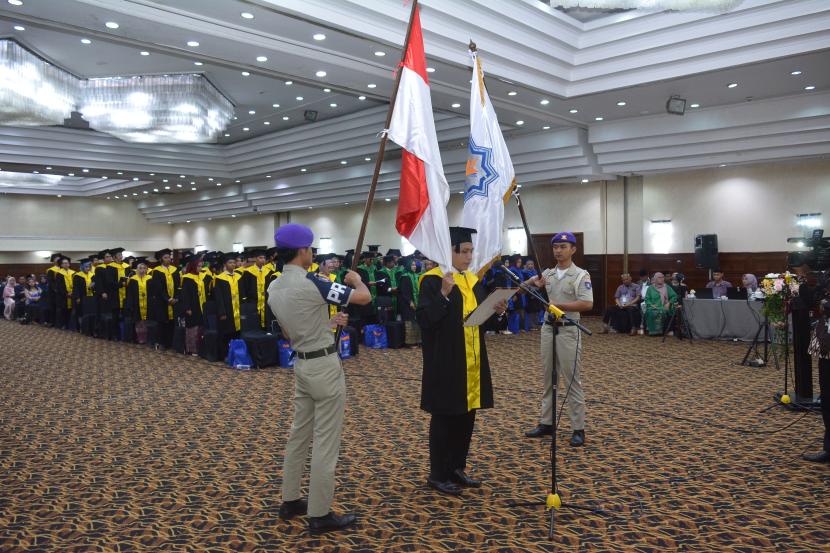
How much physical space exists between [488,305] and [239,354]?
19.4 ft

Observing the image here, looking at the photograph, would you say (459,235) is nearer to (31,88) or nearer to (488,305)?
(488,305)

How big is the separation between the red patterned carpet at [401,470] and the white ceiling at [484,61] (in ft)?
14.5

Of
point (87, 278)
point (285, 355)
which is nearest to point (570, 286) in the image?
point (285, 355)

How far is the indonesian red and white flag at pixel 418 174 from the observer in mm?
3555

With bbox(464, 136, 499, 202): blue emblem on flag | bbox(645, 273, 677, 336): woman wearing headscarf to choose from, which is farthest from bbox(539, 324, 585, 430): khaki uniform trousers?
bbox(645, 273, 677, 336): woman wearing headscarf

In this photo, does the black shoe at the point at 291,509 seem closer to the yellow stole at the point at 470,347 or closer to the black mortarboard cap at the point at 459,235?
the yellow stole at the point at 470,347

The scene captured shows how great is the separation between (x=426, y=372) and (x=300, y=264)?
103cm

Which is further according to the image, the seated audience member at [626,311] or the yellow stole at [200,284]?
the seated audience member at [626,311]

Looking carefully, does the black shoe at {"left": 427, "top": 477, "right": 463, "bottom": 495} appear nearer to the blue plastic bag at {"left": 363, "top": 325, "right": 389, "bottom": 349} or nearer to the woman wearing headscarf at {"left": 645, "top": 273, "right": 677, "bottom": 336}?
the blue plastic bag at {"left": 363, "top": 325, "right": 389, "bottom": 349}

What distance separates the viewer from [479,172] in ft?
14.0

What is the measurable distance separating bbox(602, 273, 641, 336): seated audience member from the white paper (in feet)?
31.4

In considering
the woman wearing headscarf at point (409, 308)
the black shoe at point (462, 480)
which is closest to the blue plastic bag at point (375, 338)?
the woman wearing headscarf at point (409, 308)

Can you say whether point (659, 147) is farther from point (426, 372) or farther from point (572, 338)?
point (426, 372)

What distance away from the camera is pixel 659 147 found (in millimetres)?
12672
